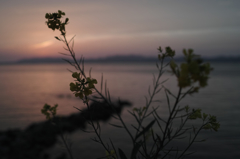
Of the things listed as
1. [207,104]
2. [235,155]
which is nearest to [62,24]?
[235,155]

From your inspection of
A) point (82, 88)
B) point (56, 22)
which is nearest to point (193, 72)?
point (82, 88)

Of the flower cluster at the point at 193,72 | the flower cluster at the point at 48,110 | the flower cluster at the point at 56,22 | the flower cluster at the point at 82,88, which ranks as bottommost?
the flower cluster at the point at 48,110

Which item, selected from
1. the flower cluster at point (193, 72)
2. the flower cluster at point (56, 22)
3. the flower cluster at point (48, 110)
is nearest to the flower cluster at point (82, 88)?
the flower cluster at point (56, 22)

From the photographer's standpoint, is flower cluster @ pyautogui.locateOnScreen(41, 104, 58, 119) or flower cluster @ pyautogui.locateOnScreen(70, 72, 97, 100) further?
flower cluster @ pyautogui.locateOnScreen(41, 104, 58, 119)

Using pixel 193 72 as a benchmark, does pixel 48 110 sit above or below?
below

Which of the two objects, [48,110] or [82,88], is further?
[48,110]

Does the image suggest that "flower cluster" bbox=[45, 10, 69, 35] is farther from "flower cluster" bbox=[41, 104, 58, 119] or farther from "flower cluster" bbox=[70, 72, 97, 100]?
"flower cluster" bbox=[41, 104, 58, 119]

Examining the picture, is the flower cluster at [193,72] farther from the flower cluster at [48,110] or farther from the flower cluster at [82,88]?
the flower cluster at [48,110]

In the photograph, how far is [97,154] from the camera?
5707mm

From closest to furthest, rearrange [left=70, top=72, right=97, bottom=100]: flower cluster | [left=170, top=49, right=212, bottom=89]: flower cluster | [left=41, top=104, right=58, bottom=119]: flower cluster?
[left=170, top=49, right=212, bottom=89]: flower cluster < [left=70, top=72, right=97, bottom=100]: flower cluster < [left=41, top=104, right=58, bottom=119]: flower cluster

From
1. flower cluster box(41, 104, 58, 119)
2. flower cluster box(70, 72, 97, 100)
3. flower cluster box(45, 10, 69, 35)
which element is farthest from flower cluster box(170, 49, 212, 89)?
flower cluster box(41, 104, 58, 119)

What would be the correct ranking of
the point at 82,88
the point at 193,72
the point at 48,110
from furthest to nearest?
the point at 48,110 < the point at 82,88 < the point at 193,72

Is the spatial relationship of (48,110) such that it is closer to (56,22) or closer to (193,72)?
(56,22)

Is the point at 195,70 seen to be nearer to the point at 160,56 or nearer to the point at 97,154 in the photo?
the point at 160,56
